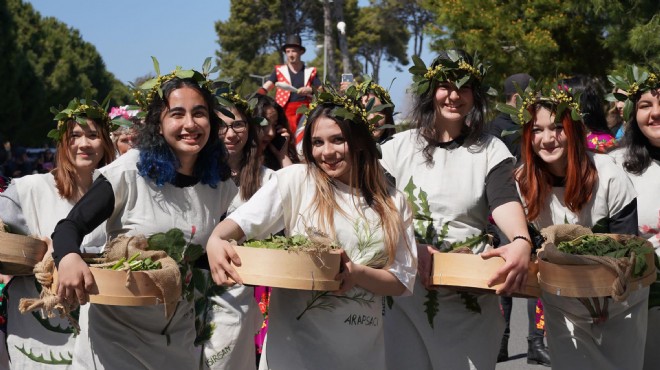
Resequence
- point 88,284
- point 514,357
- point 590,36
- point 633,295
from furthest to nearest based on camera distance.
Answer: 1. point 590,36
2. point 514,357
3. point 633,295
4. point 88,284

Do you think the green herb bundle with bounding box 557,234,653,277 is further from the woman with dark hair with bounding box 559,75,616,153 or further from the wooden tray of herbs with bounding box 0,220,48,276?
the woman with dark hair with bounding box 559,75,616,153

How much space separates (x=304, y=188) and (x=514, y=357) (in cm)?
524

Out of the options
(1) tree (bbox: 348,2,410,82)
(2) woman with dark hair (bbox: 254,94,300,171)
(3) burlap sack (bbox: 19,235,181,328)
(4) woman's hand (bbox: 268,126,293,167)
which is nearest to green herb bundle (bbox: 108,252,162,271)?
(3) burlap sack (bbox: 19,235,181,328)

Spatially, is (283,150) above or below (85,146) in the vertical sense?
below

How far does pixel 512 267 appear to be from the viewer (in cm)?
498

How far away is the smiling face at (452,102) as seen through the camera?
583cm

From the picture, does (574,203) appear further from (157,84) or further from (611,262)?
(157,84)

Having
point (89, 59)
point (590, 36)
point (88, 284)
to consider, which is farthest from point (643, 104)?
point (89, 59)

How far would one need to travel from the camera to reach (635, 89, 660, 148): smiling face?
6.30 metres

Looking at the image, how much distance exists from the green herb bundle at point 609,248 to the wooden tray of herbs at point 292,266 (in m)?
1.23

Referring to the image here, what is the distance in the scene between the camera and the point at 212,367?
6695 millimetres

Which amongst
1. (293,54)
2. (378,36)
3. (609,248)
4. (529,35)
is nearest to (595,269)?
Answer: (609,248)

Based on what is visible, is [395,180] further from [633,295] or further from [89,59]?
[89,59]

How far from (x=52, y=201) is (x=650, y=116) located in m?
3.49
